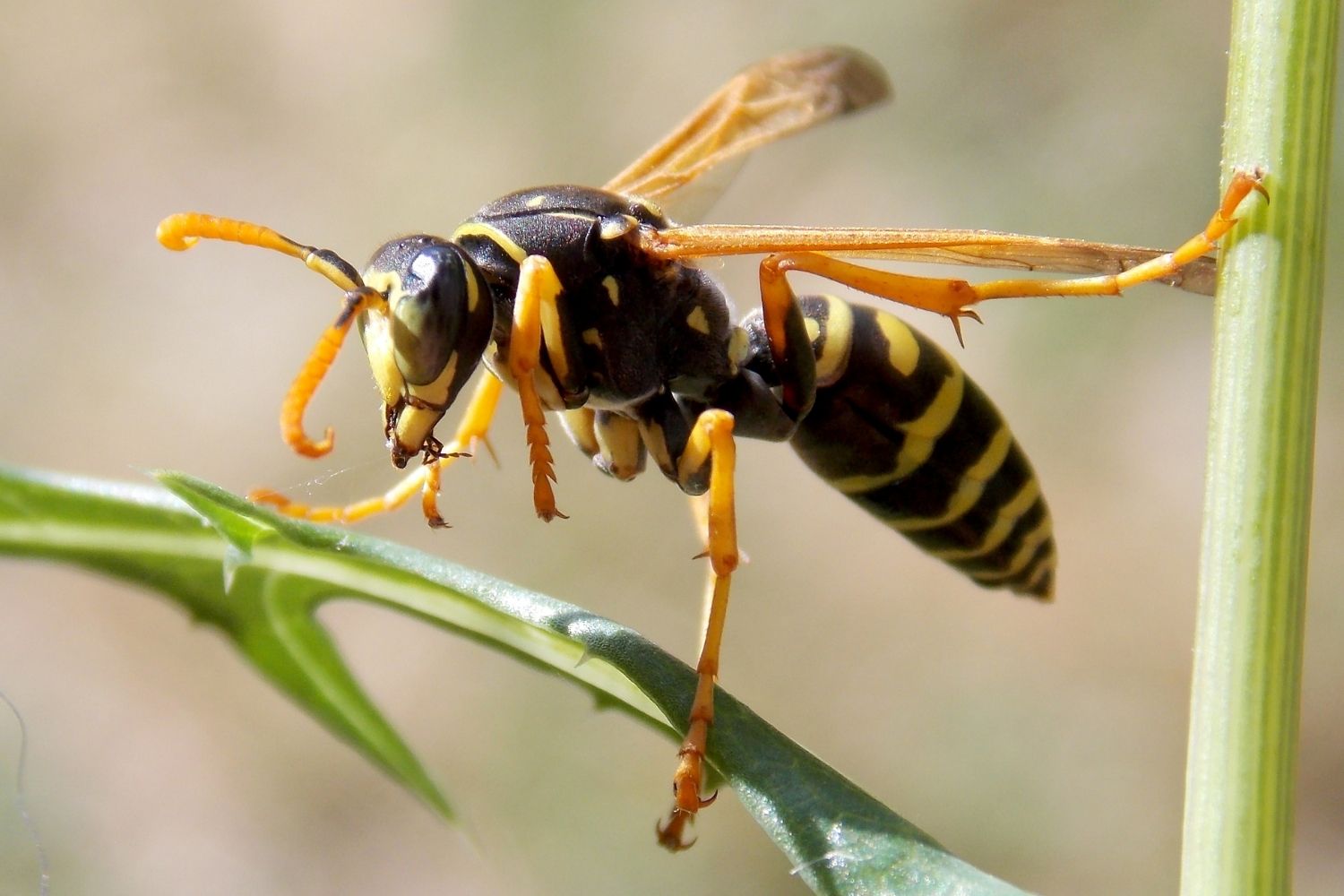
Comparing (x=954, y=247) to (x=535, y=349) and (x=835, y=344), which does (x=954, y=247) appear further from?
(x=535, y=349)

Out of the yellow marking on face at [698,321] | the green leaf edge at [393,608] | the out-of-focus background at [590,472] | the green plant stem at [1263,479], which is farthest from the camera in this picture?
the out-of-focus background at [590,472]

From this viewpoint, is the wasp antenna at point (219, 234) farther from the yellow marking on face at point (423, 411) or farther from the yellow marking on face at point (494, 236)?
the yellow marking on face at point (494, 236)

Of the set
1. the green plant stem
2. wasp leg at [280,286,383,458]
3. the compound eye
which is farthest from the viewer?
the compound eye

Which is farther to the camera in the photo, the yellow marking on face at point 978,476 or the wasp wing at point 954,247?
the yellow marking on face at point 978,476

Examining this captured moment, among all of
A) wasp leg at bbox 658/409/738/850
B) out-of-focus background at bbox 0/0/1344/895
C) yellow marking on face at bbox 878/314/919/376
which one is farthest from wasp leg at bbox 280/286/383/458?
out-of-focus background at bbox 0/0/1344/895

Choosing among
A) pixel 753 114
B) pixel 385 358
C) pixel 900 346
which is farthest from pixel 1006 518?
pixel 385 358

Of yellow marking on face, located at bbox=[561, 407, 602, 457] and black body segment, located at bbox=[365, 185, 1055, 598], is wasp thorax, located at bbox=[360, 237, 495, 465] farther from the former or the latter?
yellow marking on face, located at bbox=[561, 407, 602, 457]

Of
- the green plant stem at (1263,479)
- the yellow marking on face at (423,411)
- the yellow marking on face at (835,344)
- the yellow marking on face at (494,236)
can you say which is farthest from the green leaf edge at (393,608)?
the yellow marking on face at (835,344)
